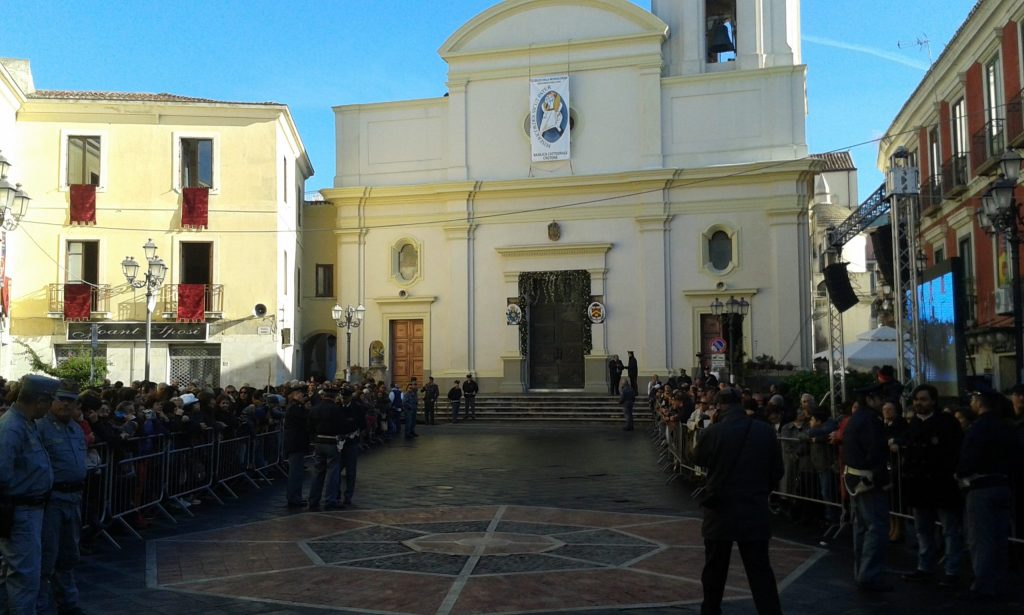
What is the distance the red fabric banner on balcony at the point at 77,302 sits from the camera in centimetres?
3091

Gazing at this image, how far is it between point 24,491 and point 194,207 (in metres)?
26.9

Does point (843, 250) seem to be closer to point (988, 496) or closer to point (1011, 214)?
point (1011, 214)

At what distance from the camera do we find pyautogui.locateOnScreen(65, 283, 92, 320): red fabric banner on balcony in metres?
30.9

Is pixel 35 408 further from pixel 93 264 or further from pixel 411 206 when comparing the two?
pixel 411 206

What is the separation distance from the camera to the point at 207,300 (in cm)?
3180

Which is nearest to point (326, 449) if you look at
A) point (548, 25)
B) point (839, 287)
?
point (839, 287)

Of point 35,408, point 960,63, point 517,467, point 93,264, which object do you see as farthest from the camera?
point 93,264

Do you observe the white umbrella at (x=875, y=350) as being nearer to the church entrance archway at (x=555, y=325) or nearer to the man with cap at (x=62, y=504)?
the church entrance archway at (x=555, y=325)

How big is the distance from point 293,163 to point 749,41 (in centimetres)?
1692

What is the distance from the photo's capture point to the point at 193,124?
32.2 metres

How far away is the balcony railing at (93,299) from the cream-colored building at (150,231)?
0.12 feet

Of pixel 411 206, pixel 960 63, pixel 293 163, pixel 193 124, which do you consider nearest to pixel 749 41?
pixel 960 63

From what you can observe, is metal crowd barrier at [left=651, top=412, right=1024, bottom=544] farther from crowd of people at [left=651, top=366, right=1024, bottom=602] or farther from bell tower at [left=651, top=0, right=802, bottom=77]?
bell tower at [left=651, top=0, right=802, bottom=77]

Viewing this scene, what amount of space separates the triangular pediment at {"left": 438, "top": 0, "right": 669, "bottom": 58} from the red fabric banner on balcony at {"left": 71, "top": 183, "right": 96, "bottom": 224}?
13.1m
